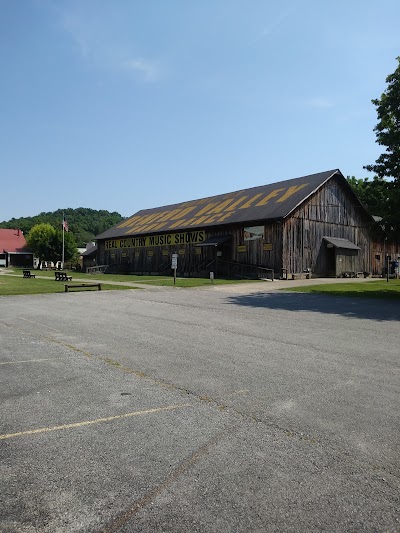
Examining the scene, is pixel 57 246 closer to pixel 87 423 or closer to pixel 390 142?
pixel 390 142

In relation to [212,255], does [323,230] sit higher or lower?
higher

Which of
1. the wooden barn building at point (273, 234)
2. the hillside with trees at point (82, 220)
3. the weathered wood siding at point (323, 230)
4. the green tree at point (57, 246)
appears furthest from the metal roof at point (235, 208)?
the hillside with trees at point (82, 220)

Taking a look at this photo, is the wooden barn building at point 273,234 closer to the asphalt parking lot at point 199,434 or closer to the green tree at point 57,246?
the asphalt parking lot at point 199,434

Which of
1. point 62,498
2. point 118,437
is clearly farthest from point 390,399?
point 62,498

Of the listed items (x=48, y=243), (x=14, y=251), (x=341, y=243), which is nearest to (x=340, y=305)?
(x=341, y=243)

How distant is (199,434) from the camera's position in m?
3.87

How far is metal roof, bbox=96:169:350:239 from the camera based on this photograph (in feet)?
111

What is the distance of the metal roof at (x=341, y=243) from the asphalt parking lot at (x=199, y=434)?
27.6 metres

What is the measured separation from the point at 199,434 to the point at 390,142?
63.0 ft

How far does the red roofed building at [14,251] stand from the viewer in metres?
71.0

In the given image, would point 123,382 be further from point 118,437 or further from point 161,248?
point 161,248

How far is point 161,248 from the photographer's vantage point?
142 ft

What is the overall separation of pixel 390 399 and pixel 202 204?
42430mm

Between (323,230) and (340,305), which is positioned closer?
(340,305)
